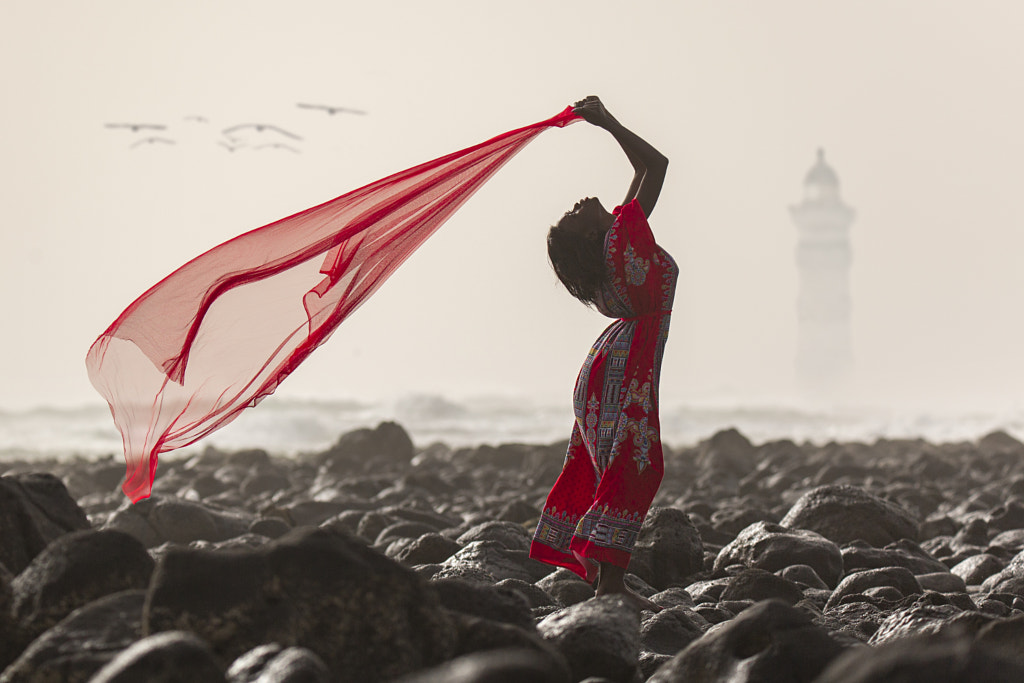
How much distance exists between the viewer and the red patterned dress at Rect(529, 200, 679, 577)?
473cm

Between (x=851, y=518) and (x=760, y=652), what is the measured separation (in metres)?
4.26

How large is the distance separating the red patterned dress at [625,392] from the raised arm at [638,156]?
4.8 inches

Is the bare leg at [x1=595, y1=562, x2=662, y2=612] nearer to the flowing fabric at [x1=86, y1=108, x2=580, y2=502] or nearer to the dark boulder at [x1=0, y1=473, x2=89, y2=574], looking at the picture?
the flowing fabric at [x1=86, y1=108, x2=580, y2=502]

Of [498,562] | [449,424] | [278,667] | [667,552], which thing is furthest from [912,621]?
[449,424]

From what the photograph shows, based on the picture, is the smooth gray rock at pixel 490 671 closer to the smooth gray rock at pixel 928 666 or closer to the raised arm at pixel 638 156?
the smooth gray rock at pixel 928 666

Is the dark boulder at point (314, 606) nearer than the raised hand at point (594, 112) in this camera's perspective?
Yes

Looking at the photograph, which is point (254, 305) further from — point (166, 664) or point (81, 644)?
point (166, 664)

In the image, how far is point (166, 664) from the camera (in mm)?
2678

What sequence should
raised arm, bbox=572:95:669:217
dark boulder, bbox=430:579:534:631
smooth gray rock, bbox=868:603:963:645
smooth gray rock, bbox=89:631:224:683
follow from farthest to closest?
1. raised arm, bbox=572:95:669:217
2. smooth gray rock, bbox=868:603:963:645
3. dark boulder, bbox=430:579:534:631
4. smooth gray rock, bbox=89:631:224:683

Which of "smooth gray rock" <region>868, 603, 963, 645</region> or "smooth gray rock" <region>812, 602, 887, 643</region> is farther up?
"smooth gray rock" <region>868, 603, 963, 645</region>

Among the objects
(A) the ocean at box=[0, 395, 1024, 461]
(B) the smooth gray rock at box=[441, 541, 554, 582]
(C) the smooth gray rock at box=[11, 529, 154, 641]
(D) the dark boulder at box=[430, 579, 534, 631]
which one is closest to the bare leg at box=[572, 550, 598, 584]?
(B) the smooth gray rock at box=[441, 541, 554, 582]

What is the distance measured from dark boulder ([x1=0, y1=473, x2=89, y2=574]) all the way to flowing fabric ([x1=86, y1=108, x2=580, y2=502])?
0.59 m

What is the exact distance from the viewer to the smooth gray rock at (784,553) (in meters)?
6.11

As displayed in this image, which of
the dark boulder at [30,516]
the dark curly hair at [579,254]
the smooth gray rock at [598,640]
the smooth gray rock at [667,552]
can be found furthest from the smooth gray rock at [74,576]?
the smooth gray rock at [667,552]
